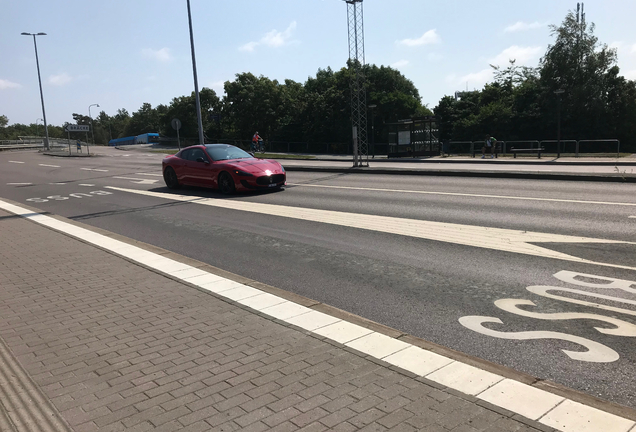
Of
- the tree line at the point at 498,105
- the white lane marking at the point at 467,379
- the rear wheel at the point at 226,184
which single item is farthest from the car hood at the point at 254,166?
the tree line at the point at 498,105

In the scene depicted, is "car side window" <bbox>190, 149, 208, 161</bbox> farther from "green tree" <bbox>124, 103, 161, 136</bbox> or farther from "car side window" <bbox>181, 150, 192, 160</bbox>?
"green tree" <bbox>124, 103, 161, 136</bbox>

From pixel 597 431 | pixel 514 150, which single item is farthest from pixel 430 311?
pixel 514 150

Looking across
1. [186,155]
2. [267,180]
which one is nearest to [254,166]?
[267,180]

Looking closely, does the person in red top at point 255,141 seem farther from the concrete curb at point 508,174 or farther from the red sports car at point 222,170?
the red sports car at point 222,170

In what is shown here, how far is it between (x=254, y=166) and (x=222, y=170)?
3.31 feet

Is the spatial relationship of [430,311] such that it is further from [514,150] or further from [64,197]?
[514,150]

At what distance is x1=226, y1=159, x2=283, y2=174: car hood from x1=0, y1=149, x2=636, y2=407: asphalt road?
0.77 m

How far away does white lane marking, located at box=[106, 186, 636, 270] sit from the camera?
7372 millimetres

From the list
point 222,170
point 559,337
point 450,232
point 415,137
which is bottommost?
point 559,337

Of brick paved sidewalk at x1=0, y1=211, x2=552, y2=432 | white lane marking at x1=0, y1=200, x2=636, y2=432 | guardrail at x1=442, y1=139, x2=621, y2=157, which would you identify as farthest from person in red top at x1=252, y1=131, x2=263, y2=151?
brick paved sidewalk at x1=0, y1=211, x2=552, y2=432

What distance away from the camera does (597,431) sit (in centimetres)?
287

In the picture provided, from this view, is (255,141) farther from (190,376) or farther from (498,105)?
(190,376)

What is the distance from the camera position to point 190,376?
3.70 m

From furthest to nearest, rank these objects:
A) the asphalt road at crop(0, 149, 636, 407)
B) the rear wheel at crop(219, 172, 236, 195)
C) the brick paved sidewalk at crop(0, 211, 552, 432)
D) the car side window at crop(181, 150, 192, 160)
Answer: the car side window at crop(181, 150, 192, 160)
the rear wheel at crop(219, 172, 236, 195)
the asphalt road at crop(0, 149, 636, 407)
the brick paved sidewalk at crop(0, 211, 552, 432)
